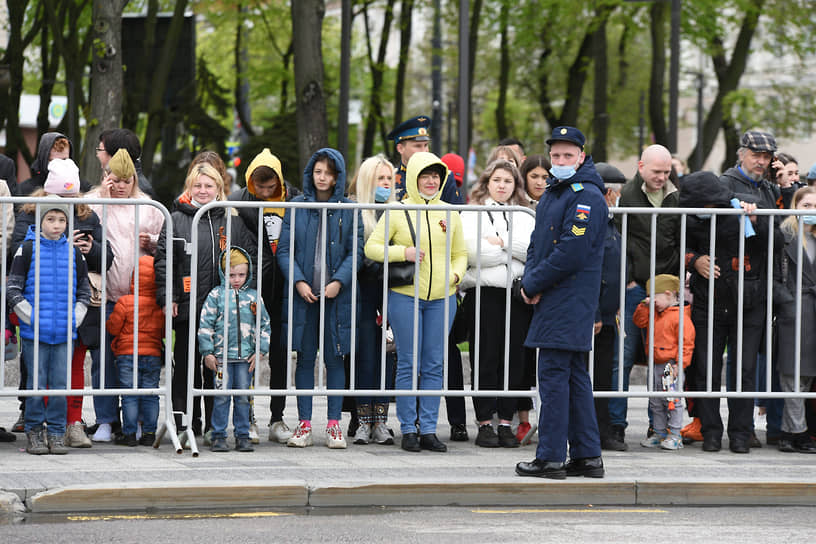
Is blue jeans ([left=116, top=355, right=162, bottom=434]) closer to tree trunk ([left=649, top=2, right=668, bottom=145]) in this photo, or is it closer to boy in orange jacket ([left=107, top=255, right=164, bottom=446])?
boy in orange jacket ([left=107, top=255, right=164, bottom=446])

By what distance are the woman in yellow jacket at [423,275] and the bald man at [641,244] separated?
1210mm

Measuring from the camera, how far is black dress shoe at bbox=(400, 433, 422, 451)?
854 centimetres

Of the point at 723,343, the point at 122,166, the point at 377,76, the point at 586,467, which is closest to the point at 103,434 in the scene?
the point at 122,166

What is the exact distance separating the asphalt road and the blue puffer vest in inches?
63.4

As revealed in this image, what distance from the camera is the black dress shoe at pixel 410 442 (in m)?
8.54

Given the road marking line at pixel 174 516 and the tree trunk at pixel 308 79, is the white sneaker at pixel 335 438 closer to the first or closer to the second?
the road marking line at pixel 174 516

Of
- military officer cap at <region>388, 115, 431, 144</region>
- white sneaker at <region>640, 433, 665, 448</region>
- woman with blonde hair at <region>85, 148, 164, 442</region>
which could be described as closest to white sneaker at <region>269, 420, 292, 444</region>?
woman with blonde hair at <region>85, 148, 164, 442</region>

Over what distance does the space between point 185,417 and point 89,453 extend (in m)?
0.63

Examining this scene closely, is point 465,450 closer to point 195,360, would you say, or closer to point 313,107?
point 195,360

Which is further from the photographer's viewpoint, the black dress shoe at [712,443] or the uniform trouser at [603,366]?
the black dress shoe at [712,443]

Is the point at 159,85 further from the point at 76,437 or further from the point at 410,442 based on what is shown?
the point at 410,442

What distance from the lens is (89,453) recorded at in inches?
325

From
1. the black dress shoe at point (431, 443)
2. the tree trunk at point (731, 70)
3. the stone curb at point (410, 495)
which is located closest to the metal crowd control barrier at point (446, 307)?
the black dress shoe at point (431, 443)

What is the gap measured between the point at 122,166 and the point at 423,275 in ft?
6.90
